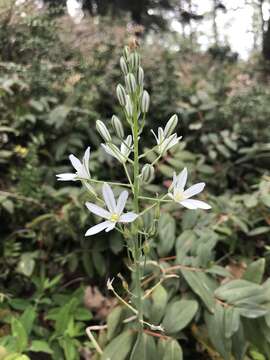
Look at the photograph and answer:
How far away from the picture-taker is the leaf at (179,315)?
1275mm

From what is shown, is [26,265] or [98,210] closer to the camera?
[98,210]

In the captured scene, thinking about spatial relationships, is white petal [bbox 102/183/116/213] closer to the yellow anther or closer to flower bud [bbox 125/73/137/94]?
the yellow anther

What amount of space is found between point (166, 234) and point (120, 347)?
56cm

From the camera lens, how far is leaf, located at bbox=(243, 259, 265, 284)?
1.42 metres

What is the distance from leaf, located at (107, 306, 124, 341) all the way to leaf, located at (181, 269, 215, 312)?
26cm

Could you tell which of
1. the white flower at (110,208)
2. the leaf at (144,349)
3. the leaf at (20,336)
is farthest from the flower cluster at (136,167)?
the leaf at (20,336)

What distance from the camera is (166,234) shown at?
1.66 metres

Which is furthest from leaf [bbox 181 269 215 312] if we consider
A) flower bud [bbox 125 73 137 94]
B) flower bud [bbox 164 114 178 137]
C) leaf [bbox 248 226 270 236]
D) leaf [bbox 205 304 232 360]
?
flower bud [bbox 125 73 137 94]

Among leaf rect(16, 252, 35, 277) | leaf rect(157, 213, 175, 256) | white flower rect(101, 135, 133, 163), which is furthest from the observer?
leaf rect(16, 252, 35, 277)

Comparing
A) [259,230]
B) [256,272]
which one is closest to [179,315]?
[256,272]

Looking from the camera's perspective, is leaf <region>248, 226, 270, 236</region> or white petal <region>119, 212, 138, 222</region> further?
leaf <region>248, 226, 270, 236</region>

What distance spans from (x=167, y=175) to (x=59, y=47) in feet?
5.33

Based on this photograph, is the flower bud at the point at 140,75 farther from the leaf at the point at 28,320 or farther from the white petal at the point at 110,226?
the leaf at the point at 28,320

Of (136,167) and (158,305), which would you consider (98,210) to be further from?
(158,305)
